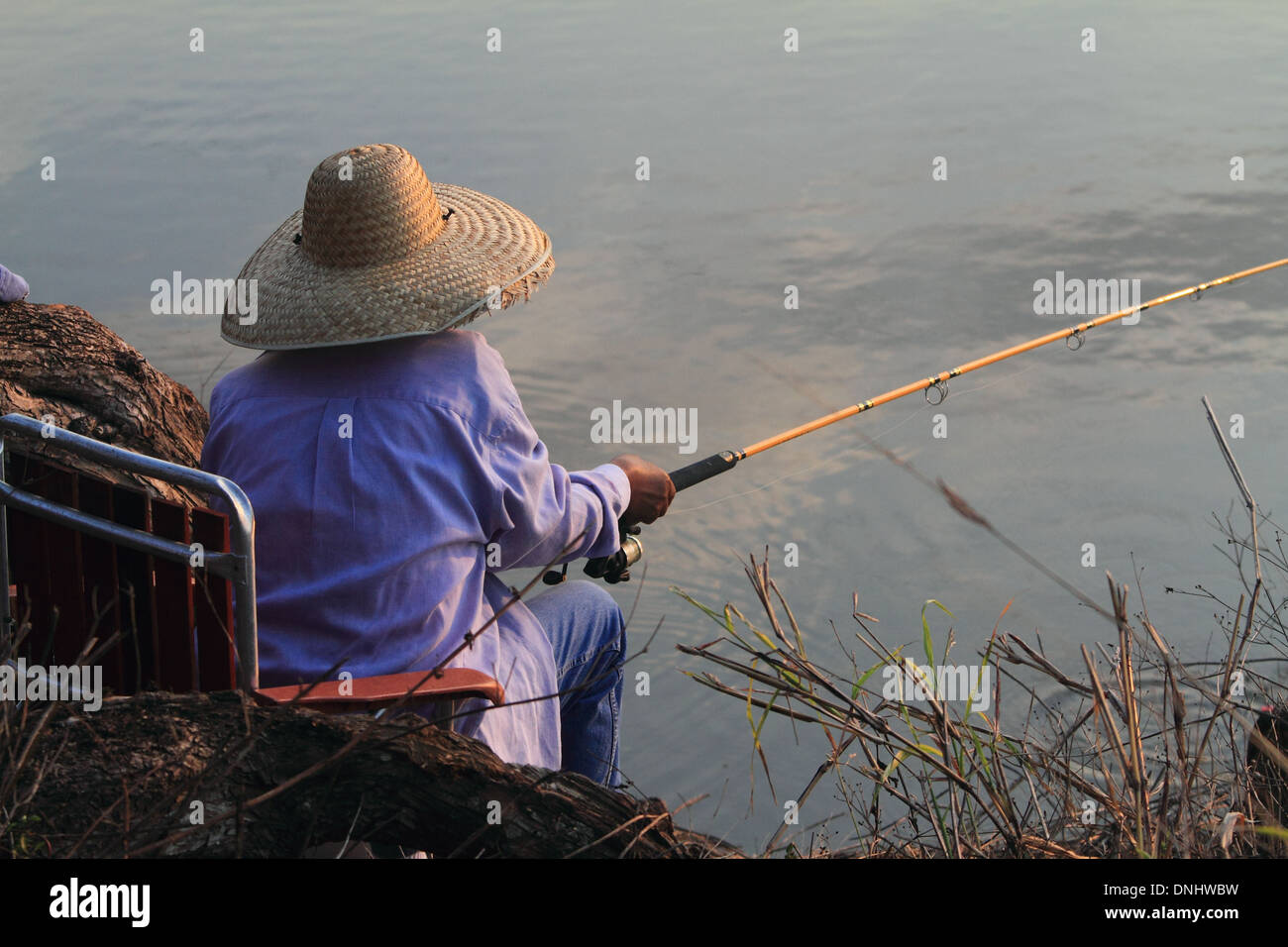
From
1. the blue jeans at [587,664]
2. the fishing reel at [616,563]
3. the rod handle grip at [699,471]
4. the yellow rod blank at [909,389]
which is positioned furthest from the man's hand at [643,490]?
the yellow rod blank at [909,389]

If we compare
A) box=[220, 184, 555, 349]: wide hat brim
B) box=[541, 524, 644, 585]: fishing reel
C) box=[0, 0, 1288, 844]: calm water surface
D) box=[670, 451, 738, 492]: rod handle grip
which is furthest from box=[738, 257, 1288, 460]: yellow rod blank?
box=[220, 184, 555, 349]: wide hat brim

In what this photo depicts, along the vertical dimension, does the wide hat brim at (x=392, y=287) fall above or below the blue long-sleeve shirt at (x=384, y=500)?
above

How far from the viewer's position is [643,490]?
2.52 meters

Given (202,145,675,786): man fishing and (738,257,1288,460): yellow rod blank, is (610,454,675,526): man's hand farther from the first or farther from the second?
(738,257,1288,460): yellow rod blank

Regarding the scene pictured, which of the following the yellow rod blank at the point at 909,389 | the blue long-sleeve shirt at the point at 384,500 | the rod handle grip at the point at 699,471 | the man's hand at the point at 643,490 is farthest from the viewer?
the yellow rod blank at the point at 909,389

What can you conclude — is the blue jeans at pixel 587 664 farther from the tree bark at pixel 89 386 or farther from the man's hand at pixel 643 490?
the tree bark at pixel 89 386

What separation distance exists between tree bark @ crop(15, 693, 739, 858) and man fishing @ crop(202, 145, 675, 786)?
0.96 feet

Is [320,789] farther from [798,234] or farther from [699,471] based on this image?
[798,234]

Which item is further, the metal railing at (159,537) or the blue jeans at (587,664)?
the blue jeans at (587,664)

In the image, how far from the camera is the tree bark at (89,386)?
2.52 m

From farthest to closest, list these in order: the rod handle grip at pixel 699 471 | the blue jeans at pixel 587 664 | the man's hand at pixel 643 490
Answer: the rod handle grip at pixel 699 471 → the man's hand at pixel 643 490 → the blue jeans at pixel 587 664
